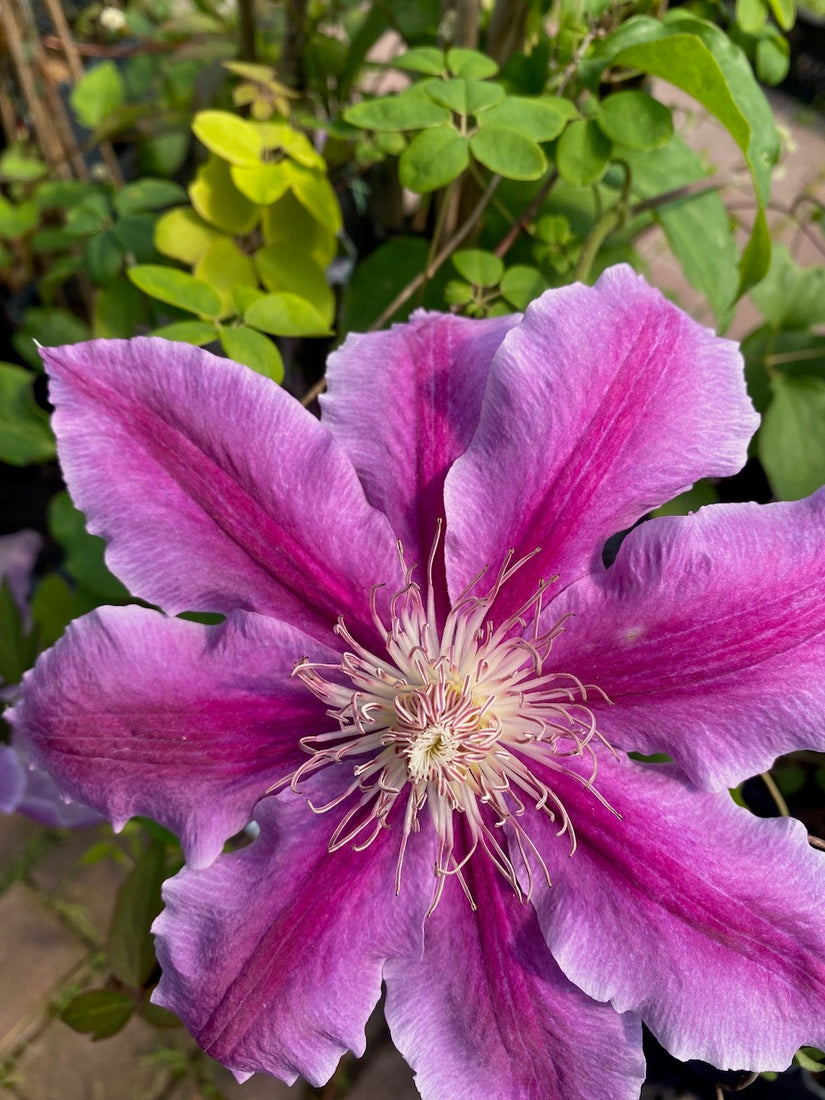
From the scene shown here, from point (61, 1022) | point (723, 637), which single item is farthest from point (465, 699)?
point (61, 1022)

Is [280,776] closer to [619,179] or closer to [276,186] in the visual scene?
[276,186]

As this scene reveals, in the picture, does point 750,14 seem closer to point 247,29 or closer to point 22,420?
point 247,29

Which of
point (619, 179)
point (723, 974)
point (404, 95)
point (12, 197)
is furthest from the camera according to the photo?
point (12, 197)

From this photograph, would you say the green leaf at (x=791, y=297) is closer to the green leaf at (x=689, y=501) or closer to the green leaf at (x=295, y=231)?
the green leaf at (x=689, y=501)

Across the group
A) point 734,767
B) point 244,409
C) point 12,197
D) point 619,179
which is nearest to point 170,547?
point 244,409

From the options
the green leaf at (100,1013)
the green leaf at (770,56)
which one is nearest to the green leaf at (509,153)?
the green leaf at (770,56)

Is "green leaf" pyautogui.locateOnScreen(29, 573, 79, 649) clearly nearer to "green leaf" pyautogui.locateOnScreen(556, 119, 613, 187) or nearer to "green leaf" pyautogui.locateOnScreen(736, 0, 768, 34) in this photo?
"green leaf" pyautogui.locateOnScreen(556, 119, 613, 187)
